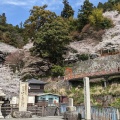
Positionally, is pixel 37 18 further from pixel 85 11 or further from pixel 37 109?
pixel 37 109

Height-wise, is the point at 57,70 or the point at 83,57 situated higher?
the point at 83,57

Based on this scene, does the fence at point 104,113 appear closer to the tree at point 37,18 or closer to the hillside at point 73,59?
the hillside at point 73,59

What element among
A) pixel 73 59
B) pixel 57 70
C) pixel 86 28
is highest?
pixel 86 28

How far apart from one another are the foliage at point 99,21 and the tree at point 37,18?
24.2ft

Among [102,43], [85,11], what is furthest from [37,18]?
[102,43]

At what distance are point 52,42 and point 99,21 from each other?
13.1 meters

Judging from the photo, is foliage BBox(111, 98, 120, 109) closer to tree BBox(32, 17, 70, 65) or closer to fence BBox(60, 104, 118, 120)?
fence BBox(60, 104, 118, 120)

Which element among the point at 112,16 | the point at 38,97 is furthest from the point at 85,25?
the point at 38,97

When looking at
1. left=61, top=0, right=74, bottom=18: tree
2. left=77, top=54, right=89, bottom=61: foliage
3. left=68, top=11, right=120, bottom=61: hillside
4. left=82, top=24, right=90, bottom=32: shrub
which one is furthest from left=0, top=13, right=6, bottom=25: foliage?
left=77, top=54, right=89, bottom=61: foliage

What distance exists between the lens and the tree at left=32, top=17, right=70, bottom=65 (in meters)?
32.8

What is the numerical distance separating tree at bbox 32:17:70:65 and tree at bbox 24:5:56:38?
285 inches

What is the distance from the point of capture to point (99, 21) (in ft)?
137

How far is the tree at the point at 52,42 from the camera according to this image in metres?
32.8

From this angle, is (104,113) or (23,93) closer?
(104,113)
